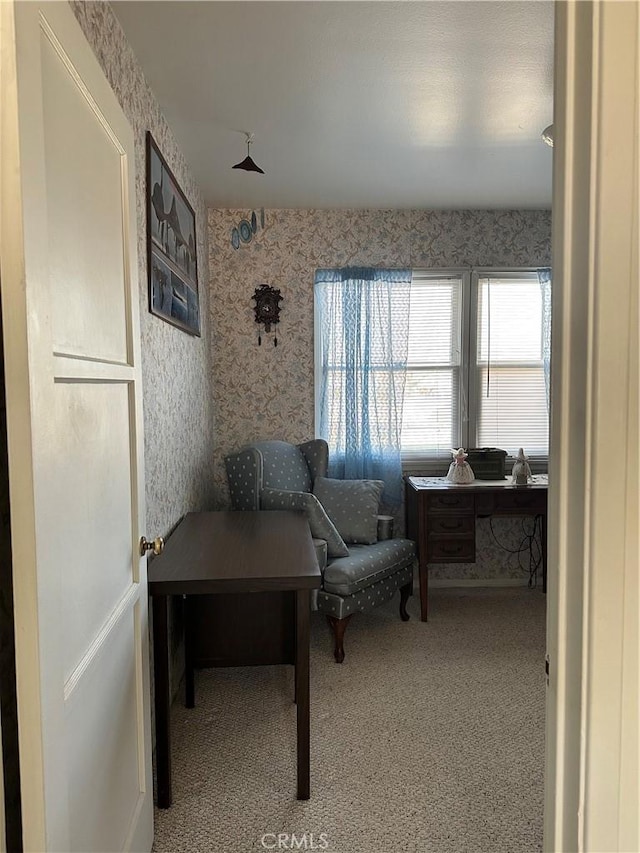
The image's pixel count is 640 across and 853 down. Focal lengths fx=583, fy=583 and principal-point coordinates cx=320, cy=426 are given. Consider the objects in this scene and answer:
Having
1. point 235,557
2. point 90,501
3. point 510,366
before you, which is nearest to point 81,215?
point 90,501

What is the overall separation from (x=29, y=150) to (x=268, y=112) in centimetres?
181

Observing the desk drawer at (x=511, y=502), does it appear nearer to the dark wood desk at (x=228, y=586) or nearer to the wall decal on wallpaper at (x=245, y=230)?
the dark wood desk at (x=228, y=586)

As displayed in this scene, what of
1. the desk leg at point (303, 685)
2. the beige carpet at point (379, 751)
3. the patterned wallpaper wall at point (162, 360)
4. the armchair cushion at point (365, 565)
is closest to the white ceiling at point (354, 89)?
the patterned wallpaper wall at point (162, 360)

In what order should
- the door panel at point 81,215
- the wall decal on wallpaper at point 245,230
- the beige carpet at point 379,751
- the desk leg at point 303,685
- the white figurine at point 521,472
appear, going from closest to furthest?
the door panel at point 81,215
the beige carpet at point 379,751
the desk leg at point 303,685
the white figurine at point 521,472
the wall decal on wallpaper at point 245,230

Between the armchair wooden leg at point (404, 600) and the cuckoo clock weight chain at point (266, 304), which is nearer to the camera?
the armchair wooden leg at point (404, 600)

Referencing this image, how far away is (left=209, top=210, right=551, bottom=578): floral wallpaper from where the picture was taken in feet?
12.7

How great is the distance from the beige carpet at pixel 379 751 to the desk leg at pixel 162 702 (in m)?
0.09

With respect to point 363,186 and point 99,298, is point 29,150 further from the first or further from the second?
point 363,186

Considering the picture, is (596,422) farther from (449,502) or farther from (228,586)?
(449,502)

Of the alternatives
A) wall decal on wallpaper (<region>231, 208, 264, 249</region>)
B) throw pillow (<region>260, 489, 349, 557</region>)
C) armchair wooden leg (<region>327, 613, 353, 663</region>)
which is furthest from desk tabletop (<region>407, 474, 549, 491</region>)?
wall decal on wallpaper (<region>231, 208, 264, 249</region>)

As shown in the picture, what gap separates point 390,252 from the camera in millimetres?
3908

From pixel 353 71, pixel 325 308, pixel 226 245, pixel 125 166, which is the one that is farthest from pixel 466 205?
pixel 125 166

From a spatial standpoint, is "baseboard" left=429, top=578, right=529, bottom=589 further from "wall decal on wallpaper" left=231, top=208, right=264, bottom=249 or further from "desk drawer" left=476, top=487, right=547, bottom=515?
"wall decal on wallpaper" left=231, top=208, right=264, bottom=249

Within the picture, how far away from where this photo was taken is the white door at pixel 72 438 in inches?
33.8
